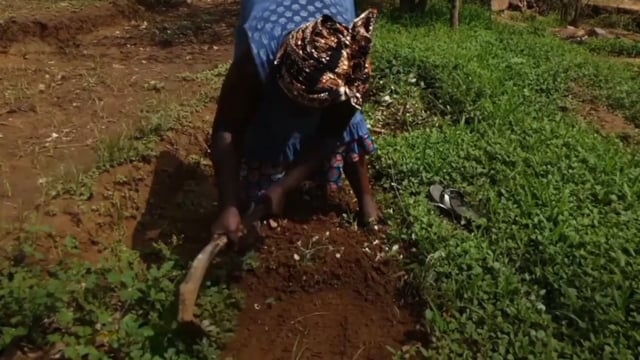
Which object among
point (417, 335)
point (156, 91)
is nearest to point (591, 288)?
point (417, 335)

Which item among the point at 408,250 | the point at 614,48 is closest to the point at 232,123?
the point at 408,250

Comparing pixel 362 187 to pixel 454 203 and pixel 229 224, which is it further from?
pixel 229 224

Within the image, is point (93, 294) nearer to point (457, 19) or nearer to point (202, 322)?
point (202, 322)

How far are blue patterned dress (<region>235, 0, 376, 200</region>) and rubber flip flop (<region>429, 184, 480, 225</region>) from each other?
39 cm

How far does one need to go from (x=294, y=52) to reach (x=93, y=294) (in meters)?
1.16

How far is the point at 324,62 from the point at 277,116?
1.75 ft

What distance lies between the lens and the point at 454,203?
10.9 feet

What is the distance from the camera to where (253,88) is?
2697 mm

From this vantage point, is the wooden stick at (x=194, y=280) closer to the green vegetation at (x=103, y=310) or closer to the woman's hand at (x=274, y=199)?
the green vegetation at (x=103, y=310)

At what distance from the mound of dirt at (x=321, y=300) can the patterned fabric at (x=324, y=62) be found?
77cm

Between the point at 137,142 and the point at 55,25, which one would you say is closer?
the point at 137,142

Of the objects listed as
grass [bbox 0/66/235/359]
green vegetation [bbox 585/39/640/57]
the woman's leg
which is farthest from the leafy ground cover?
green vegetation [bbox 585/39/640/57]

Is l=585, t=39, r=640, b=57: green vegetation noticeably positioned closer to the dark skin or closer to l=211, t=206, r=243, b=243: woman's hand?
the dark skin

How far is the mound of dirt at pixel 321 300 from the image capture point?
8.76 feet
